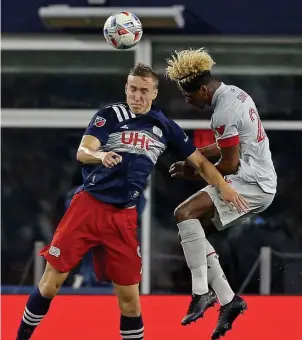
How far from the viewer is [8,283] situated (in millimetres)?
10609

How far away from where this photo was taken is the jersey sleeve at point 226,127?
610cm

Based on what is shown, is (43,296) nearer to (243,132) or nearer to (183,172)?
(183,172)

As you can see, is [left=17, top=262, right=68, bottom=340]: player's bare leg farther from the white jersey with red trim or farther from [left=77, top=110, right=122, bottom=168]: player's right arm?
the white jersey with red trim

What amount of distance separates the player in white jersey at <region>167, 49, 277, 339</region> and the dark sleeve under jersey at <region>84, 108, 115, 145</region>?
2.15 feet

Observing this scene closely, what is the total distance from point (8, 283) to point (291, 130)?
3386mm

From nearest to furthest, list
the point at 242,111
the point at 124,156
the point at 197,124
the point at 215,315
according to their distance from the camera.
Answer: the point at 124,156 → the point at 242,111 → the point at 215,315 → the point at 197,124

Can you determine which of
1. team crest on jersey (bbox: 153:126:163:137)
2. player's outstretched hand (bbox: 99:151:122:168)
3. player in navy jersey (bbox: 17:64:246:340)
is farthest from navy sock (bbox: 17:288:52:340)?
team crest on jersey (bbox: 153:126:163:137)

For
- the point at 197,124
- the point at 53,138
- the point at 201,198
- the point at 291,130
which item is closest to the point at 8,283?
the point at 53,138

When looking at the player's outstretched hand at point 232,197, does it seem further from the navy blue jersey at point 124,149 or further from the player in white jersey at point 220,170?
the navy blue jersey at point 124,149

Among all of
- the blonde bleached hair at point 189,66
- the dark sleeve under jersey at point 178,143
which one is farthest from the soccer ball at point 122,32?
the dark sleeve under jersey at point 178,143

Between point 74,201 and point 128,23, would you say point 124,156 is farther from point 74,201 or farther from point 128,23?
Result: point 128,23

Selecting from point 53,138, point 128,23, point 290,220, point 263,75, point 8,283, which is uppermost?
point 128,23

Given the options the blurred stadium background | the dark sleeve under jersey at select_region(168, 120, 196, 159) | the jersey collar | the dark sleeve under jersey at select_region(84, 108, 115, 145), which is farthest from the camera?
the blurred stadium background

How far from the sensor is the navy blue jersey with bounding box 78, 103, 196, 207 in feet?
19.1
